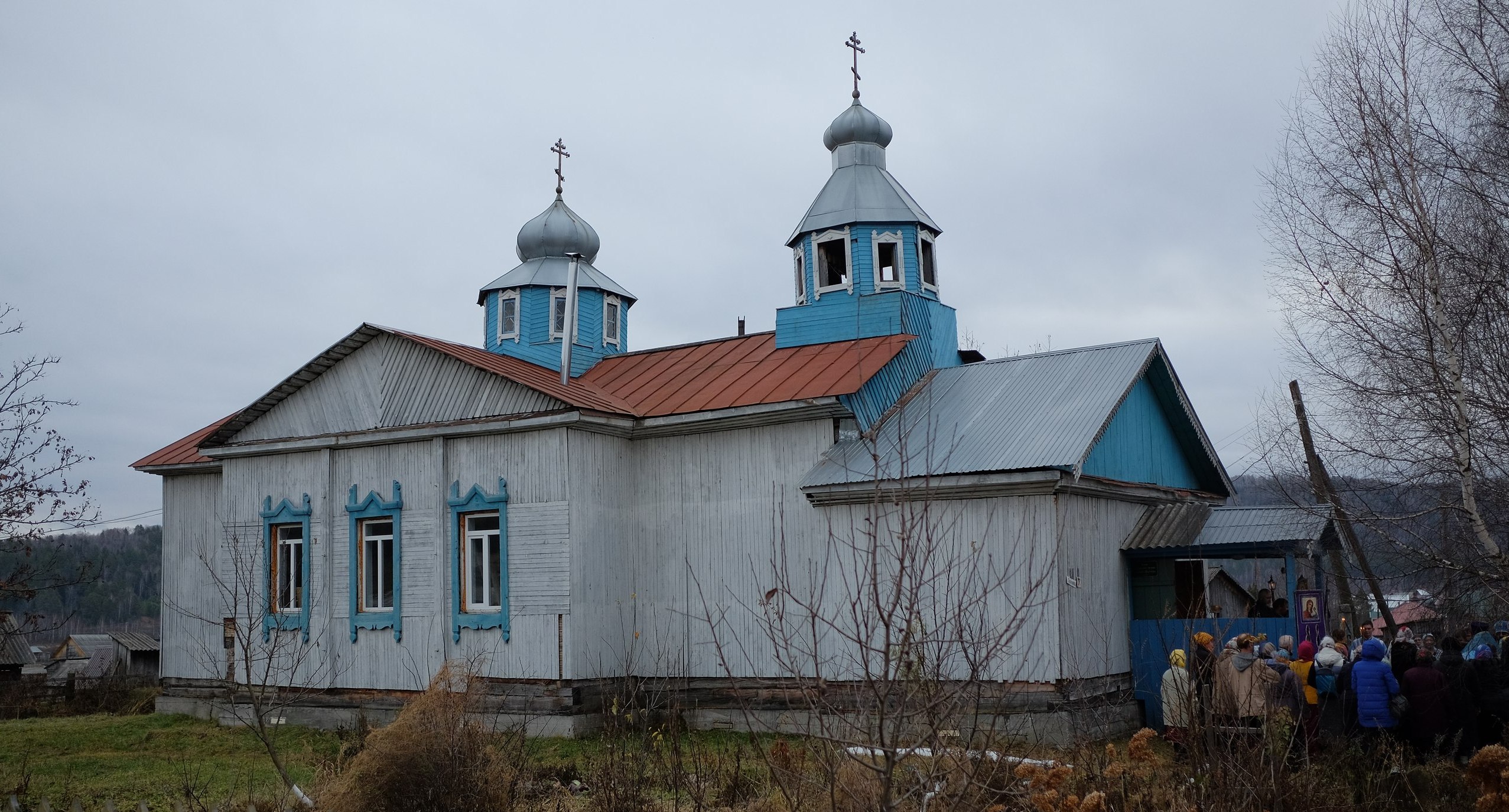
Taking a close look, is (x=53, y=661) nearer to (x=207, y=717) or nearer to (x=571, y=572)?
(x=207, y=717)

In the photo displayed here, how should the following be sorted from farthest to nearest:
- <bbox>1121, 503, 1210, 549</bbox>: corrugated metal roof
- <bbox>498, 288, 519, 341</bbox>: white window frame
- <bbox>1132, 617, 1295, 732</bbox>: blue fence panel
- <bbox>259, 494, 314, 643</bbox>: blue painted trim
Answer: <bbox>498, 288, 519, 341</bbox>: white window frame → <bbox>259, 494, 314, 643</bbox>: blue painted trim → <bbox>1121, 503, 1210, 549</bbox>: corrugated metal roof → <bbox>1132, 617, 1295, 732</bbox>: blue fence panel

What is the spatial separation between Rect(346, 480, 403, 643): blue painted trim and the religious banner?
11.5 m

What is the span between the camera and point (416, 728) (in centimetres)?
936

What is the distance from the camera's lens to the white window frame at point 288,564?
60.1 ft

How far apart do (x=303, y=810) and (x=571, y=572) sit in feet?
21.4

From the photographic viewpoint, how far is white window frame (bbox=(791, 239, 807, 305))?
19.0 meters

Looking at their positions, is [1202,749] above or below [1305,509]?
below

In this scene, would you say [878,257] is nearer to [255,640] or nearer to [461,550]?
[461,550]

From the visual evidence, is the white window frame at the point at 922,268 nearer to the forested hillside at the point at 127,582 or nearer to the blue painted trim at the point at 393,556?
the blue painted trim at the point at 393,556

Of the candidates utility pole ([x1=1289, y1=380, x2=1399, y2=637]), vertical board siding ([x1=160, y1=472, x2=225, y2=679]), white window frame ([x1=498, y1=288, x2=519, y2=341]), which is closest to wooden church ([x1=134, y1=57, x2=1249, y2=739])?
vertical board siding ([x1=160, y1=472, x2=225, y2=679])

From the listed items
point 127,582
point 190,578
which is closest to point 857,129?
point 190,578

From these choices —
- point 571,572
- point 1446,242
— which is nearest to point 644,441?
point 571,572

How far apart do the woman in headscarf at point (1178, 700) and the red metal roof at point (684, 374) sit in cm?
497

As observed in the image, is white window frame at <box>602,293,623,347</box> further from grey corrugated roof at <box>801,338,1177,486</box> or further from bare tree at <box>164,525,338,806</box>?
grey corrugated roof at <box>801,338,1177,486</box>
